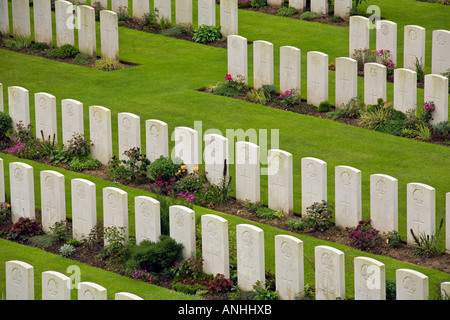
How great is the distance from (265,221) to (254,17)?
1168cm

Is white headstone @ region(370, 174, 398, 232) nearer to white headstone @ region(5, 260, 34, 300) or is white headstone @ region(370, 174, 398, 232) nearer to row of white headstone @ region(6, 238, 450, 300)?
row of white headstone @ region(6, 238, 450, 300)

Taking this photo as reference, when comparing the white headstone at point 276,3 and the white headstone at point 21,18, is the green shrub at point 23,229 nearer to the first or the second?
the white headstone at point 21,18

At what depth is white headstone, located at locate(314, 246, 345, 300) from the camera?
12.7 meters

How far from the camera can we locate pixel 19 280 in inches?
506

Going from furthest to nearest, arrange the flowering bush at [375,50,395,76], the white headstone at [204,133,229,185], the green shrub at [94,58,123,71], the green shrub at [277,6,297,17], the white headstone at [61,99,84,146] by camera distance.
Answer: the green shrub at [277,6,297,17] → the green shrub at [94,58,123,71] → the flowering bush at [375,50,395,76] → the white headstone at [61,99,84,146] → the white headstone at [204,133,229,185]

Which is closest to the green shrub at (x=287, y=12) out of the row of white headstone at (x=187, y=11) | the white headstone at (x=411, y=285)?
the row of white headstone at (x=187, y=11)

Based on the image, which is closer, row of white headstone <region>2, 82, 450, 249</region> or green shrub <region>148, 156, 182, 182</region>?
row of white headstone <region>2, 82, 450, 249</region>

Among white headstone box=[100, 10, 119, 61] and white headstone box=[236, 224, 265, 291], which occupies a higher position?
white headstone box=[100, 10, 119, 61]

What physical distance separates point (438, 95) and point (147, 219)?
7236mm

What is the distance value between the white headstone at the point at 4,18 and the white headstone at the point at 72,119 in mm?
7920

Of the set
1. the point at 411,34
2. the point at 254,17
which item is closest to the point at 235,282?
the point at 411,34

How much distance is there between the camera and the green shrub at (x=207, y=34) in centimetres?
2455

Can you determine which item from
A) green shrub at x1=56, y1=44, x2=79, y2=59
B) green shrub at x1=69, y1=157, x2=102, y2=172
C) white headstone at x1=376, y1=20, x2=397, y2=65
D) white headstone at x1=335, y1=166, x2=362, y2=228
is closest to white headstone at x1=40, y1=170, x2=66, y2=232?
green shrub at x1=69, y1=157, x2=102, y2=172

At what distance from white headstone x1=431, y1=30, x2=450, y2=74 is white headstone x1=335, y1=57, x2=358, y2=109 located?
113 inches
